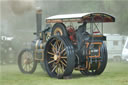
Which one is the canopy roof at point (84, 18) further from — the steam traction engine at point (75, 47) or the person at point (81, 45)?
the person at point (81, 45)

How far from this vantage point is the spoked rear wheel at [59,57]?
13000mm

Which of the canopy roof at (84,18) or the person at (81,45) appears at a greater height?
the canopy roof at (84,18)

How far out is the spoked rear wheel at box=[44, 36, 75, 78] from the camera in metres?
13.0

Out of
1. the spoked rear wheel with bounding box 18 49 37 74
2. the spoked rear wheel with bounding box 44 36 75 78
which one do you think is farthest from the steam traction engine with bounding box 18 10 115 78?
the spoked rear wheel with bounding box 18 49 37 74

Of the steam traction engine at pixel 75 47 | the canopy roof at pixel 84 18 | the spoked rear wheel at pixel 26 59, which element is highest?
the canopy roof at pixel 84 18

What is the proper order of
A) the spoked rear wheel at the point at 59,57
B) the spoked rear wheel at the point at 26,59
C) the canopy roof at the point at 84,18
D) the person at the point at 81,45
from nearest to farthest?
the canopy roof at the point at 84,18, the spoked rear wheel at the point at 59,57, the person at the point at 81,45, the spoked rear wheel at the point at 26,59

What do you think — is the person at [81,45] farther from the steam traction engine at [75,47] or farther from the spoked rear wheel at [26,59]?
the spoked rear wheel at [26,59]

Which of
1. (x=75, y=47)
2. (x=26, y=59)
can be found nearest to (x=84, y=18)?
(x=75, y=47)

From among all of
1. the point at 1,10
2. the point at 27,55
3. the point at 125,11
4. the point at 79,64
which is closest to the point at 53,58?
the point at 79,64

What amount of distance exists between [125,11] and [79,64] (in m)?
13.2

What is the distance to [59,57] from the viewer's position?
13.5m

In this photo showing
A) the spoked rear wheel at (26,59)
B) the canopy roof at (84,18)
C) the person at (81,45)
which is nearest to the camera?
the canopy roof at (84,18)

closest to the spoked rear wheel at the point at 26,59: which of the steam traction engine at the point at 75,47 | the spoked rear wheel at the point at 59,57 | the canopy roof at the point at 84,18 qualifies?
the spoked rear wheel at the point at 59,57

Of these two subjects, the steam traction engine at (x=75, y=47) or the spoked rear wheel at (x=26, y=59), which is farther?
the spoked rear wheel at (x=26, y=59)
